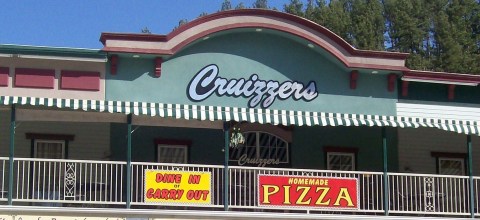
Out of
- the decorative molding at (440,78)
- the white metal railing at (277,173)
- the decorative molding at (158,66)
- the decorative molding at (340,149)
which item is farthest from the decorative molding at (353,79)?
the decorative molding at (158,66)

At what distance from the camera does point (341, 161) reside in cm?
2716

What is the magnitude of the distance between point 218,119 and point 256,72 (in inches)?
83.7

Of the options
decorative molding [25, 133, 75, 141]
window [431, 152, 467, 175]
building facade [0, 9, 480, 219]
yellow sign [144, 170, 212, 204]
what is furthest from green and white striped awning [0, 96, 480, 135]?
window [431, 152, 467, 175]

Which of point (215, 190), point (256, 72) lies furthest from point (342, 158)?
point (256, 72)

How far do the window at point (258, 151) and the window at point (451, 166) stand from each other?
4967 mm

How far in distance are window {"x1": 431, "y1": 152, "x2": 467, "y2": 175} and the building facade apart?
192cm

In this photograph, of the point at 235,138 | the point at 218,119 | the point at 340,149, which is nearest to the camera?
the point at 218,119

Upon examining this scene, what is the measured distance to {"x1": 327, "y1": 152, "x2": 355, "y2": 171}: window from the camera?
27.0m

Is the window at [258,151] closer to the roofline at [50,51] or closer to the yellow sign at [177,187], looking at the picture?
the yellow sign at [177,187]

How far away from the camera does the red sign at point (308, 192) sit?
2288 cm

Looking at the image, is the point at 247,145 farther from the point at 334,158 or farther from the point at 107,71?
the point at 107,71

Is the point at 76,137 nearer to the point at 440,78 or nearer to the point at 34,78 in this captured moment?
the point at 34,78

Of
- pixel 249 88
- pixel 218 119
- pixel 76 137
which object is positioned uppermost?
pixel 249 88

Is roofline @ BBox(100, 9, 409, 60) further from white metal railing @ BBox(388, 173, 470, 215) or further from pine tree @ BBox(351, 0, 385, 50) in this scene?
pine tree @ BBox(351, 0, 385, 50)
